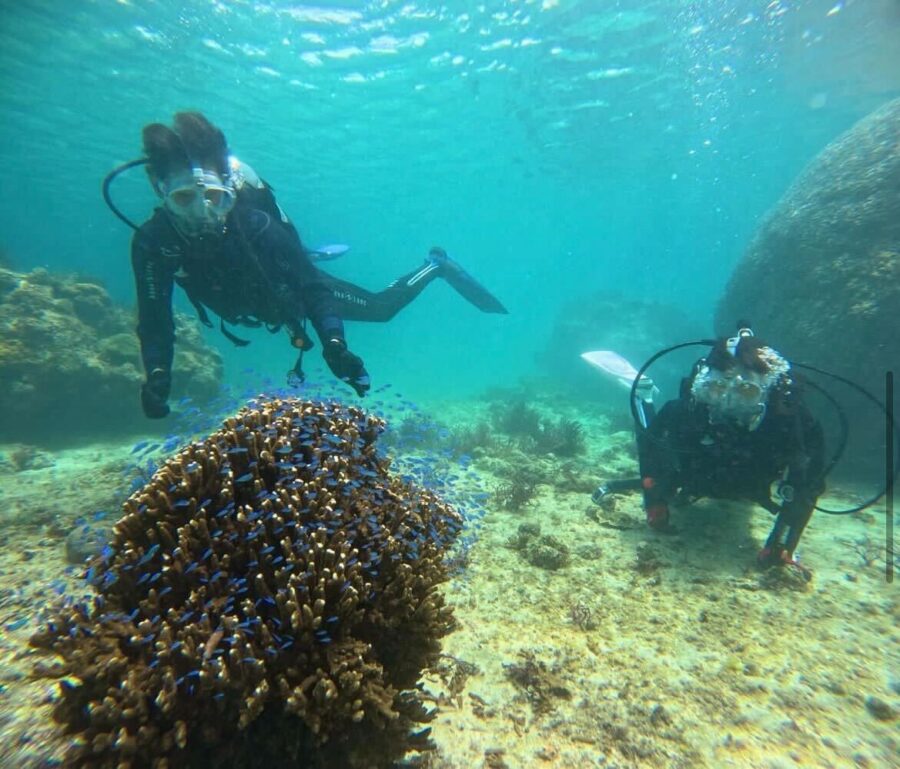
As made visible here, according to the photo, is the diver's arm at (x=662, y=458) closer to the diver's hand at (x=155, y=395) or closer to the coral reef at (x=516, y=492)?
the coral reef at (x=516, y=492)

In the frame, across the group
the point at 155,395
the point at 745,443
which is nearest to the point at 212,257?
the point at 155,395

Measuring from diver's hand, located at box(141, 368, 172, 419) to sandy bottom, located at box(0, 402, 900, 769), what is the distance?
6.69ft

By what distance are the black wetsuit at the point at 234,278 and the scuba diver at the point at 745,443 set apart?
5279 mm

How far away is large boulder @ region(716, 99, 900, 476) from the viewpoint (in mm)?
9328

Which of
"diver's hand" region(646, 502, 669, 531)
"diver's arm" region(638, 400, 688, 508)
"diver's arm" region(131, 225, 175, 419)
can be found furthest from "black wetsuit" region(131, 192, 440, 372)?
"diver's hand" region(646, 502, 669, 531)

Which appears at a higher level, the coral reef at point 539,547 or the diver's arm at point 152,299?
the diver's arm at point 152,299

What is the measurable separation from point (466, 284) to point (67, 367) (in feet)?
37.2

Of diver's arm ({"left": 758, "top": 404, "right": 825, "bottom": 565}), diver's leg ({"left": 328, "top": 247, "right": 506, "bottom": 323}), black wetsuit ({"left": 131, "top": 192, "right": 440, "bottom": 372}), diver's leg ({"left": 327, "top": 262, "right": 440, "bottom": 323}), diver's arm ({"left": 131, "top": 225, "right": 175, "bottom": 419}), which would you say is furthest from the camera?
diver's leg ({"left": 328, "top": 247, "right": 506, "bottom": 323})

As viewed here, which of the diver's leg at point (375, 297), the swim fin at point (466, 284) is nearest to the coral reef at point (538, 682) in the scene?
the diver's leg at point (375, 297)

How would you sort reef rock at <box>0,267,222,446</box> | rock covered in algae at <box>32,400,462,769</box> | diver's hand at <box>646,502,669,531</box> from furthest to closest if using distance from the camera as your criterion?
reef rock at <box>0,267,222,446</box>
diver's hand at <box>646,502,669,531</box>
rock covered in algae at <box>32,400,462,769</box>

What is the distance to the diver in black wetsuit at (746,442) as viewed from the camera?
568cm

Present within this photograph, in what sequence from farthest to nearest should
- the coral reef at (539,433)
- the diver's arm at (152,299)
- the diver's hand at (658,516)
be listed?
the coral reef at (539,433), the diver's hand at (658,516), the diver's arm at (152,299)

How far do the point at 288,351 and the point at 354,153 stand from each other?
35123 mm

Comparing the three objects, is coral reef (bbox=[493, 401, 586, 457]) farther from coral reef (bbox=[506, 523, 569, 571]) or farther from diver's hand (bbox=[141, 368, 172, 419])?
diver's hand (bbox=[141, 368, 172, 419])
